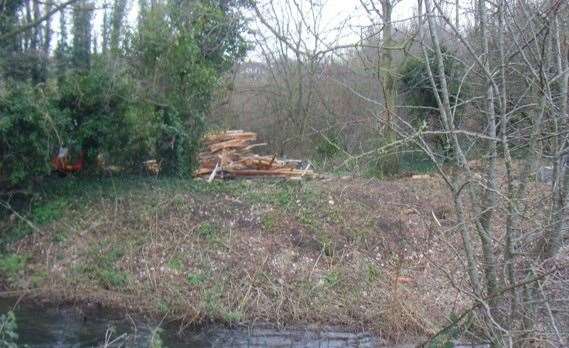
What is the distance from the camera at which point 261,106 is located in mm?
24188

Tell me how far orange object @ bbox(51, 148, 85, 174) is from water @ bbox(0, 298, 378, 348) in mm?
4561

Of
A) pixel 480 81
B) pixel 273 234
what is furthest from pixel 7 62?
pixel 480 81

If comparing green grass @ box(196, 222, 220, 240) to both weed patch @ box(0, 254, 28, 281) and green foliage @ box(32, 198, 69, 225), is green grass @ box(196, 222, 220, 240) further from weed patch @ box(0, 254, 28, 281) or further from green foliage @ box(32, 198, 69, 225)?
weed patch @ box(0, 254, 28, 281)

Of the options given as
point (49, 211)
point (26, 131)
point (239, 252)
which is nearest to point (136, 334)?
point (239, 252)

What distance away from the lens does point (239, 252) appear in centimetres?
1330

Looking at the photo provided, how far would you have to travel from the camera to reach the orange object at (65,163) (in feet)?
50.9

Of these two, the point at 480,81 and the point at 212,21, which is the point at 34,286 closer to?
the point at 212,21

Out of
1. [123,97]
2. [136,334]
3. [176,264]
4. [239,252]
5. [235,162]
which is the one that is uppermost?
[123,97]

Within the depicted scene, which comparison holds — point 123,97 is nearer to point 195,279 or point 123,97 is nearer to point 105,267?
point 105,267

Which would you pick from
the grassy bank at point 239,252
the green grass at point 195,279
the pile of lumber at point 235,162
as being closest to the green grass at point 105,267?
the grassy bank at point 239,252

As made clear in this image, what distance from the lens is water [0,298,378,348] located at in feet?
34.6

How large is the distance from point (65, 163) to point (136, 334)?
21.1ft

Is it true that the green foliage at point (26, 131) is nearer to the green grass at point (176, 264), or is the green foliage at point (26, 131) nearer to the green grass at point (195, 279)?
the green grass at point (176, 264)

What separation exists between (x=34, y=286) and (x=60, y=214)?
2442 mm
